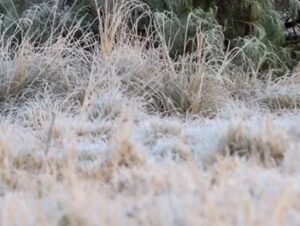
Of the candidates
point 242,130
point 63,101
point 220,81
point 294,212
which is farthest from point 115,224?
point 220,81

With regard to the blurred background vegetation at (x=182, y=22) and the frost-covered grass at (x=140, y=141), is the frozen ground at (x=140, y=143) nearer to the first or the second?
the frost-covered grass at (x=140, y=141)

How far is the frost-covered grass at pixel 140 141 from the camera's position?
2373 mm

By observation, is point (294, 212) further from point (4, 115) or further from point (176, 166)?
point (4, 115)

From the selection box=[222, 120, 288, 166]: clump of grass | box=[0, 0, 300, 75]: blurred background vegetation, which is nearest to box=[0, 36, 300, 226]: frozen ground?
box=[222, 120, 288, 166]: clump of grass

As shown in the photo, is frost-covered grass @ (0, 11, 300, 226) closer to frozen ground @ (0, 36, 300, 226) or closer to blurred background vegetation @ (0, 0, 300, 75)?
frozen ground @ (0, 36, 300, 226)

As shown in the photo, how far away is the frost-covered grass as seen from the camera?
7.79 ft

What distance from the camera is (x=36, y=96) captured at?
16.9 ft

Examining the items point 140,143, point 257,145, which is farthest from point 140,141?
point 257,145

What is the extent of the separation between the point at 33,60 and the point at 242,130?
2.66 meters

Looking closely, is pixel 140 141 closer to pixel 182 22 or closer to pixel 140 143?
pixel 140 143

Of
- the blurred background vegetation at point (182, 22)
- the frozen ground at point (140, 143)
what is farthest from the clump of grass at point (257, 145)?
the blurred background vegetation at point (182, 22)

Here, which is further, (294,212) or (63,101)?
(63,101)

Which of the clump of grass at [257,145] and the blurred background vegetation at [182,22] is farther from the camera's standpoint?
the blurred background vegetation at [182,22]

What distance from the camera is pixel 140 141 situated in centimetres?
373
